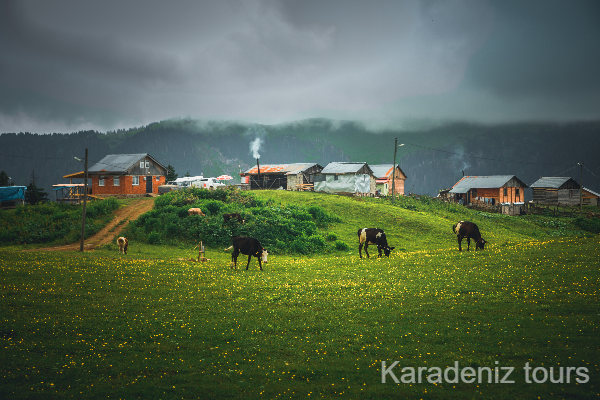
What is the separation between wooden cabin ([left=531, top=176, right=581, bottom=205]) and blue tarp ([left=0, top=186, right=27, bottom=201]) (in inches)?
4401

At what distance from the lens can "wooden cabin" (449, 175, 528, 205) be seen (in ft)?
285

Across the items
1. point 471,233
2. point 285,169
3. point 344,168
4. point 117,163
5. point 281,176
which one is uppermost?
point 285,169

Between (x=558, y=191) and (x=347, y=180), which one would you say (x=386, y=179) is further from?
(x=558, y=191)

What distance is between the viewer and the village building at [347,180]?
7975cm

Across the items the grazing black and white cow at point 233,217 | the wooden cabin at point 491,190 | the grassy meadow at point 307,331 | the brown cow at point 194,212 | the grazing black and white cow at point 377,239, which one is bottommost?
the grassy meadow at point 307,331

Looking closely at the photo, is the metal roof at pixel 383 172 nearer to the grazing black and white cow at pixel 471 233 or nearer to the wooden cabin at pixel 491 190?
the wooden cabin at pixel 491 190

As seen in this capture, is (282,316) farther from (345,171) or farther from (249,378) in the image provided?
(345,171)

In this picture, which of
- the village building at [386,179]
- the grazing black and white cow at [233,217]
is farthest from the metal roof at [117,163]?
the village building at [386,179]

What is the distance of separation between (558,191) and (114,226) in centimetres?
10020

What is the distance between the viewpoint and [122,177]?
237 feet

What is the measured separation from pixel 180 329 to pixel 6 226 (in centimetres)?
4287

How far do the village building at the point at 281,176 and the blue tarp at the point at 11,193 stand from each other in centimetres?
4588

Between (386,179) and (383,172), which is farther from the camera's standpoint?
(383,172)

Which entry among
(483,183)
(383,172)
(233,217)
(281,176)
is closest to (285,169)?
(281,176)
